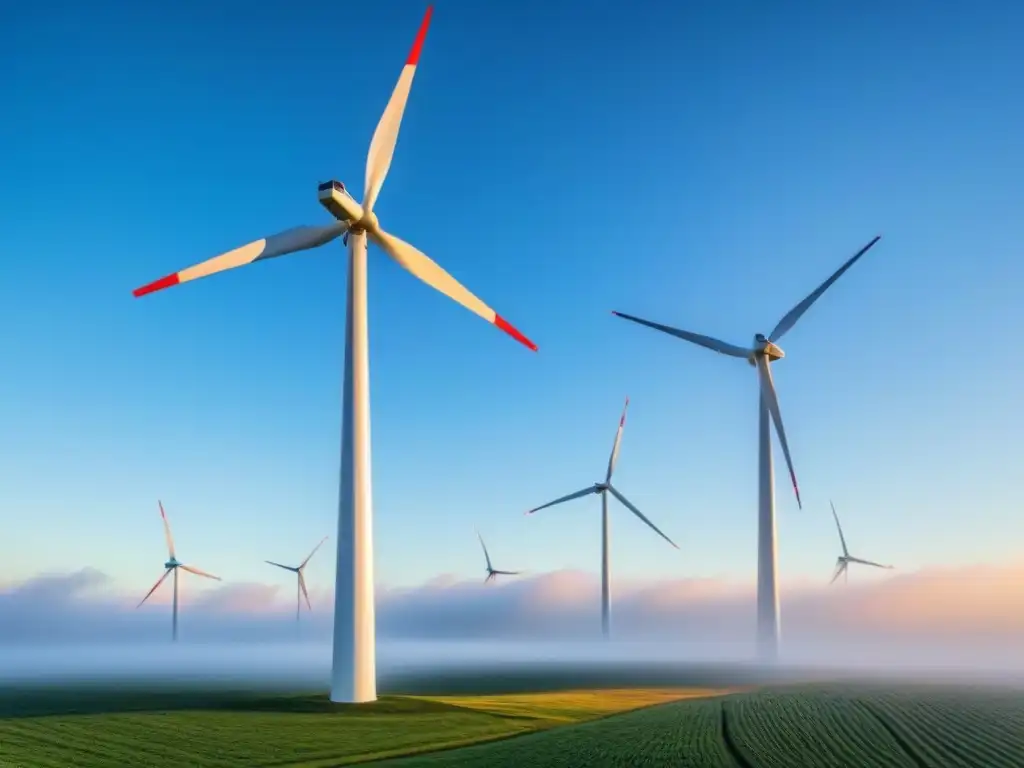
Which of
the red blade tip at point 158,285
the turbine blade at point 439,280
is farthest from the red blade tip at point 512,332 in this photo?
the red blade tip at point 158,285

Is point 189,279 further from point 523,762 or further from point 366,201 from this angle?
point 523,762

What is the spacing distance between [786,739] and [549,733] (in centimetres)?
948

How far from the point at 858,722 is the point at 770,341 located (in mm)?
60356

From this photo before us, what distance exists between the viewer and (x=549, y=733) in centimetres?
3581

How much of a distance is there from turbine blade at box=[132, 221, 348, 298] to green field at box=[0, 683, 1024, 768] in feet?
68.5

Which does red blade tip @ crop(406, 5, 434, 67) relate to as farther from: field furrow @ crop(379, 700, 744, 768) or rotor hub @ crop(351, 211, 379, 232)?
field furrow @ crop(379, 700, 744, 768)

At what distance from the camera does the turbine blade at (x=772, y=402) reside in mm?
70062

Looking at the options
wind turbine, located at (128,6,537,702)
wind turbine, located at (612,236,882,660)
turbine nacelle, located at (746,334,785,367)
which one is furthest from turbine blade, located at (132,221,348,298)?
turbine nacelle, located at (746,334,785,367)

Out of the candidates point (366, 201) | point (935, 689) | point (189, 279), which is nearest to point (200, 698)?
point (189, 279)

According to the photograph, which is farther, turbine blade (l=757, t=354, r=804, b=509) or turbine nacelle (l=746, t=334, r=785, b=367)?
turbine nacelle (l=746, t=334, r=785, b=367)

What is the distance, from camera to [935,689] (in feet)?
176

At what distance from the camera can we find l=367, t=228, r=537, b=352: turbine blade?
50.1 metres

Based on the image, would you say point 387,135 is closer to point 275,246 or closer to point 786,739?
point 275,246

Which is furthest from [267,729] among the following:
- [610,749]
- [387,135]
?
[387,135]
